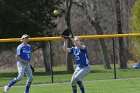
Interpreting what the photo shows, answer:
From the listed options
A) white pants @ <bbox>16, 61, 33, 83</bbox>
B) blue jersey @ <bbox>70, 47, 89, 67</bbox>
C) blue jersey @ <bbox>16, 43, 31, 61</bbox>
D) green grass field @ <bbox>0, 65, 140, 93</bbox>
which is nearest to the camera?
blue jersey @ <bbox>70, 47, 89, 67</bbox>

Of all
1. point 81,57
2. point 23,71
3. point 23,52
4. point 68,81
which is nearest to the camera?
point 81,57

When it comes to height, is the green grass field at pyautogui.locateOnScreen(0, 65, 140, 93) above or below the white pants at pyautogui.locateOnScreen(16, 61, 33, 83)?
below

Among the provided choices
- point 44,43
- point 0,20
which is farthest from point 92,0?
point 44,43

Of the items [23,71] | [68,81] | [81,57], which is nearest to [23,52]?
[23,71]

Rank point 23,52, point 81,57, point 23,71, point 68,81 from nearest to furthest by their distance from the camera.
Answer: point 81,57, point 23,71, point 23,52, point 68,81

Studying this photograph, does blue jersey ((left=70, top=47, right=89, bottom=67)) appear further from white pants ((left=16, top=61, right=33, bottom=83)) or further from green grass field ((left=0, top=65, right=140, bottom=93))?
green grass field ((left=0, top=65, right=140, bottom=93))

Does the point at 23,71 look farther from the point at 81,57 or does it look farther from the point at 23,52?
the point at 81,57

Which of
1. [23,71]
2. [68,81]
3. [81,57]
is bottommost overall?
[68,81]

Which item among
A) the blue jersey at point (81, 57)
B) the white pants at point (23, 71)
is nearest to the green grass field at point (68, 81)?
the white pants at point (23, 71)

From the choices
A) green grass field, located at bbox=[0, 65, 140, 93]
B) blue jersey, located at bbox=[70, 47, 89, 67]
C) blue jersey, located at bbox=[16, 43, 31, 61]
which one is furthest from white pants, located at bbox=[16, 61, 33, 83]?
blue jersey, located at bbox=[70, 47, 89, 67]

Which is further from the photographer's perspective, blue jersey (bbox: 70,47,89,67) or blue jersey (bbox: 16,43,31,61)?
blue jersey (bbox: 16,43,31,61)

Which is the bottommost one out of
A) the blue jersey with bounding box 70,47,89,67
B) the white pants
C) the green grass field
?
the green grass field

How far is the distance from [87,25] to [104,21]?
2.27m

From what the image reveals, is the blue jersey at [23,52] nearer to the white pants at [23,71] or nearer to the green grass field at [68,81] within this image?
the white pants at [23,71]
